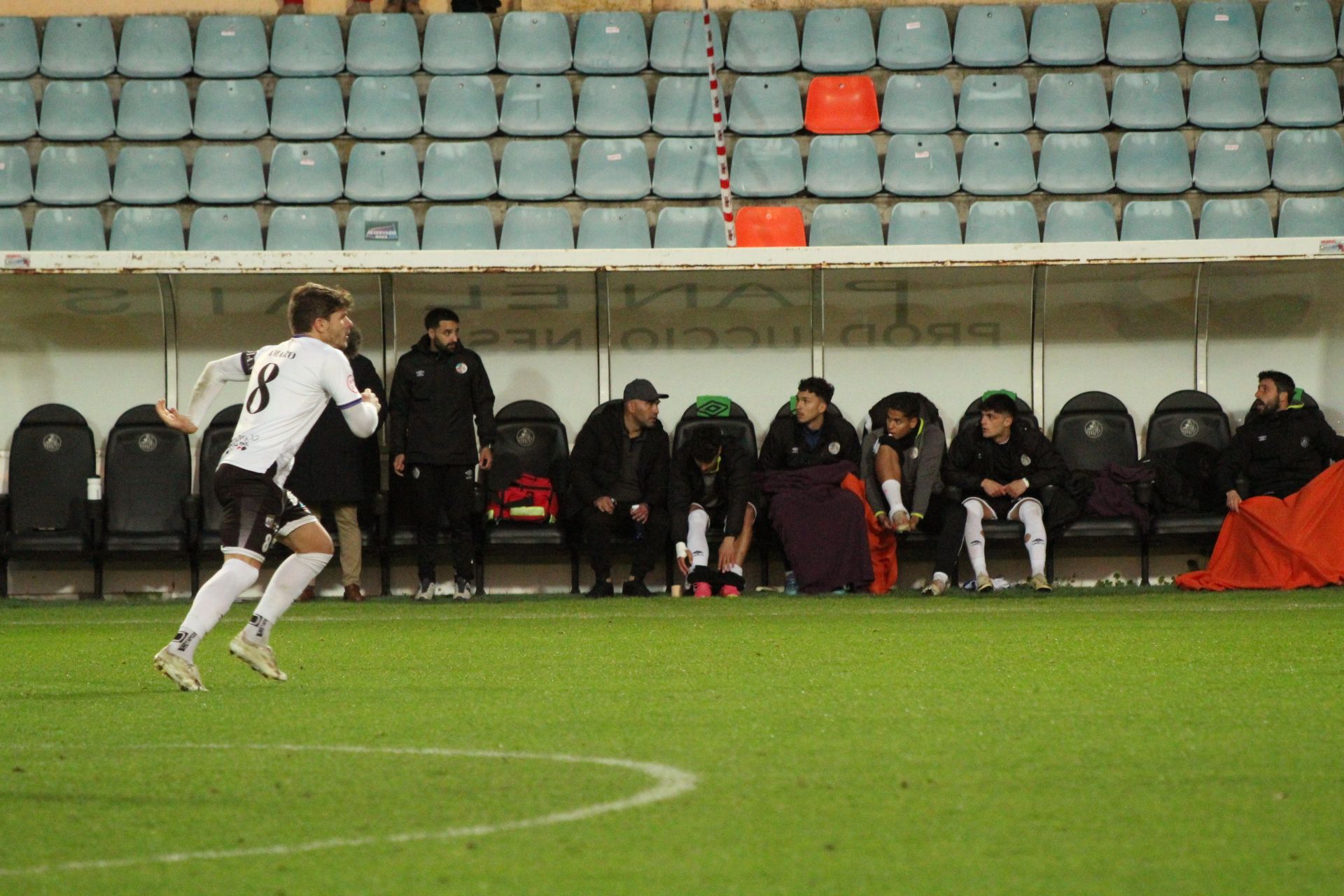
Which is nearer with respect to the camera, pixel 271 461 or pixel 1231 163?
pixel 271 461

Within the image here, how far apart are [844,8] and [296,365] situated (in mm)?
8598

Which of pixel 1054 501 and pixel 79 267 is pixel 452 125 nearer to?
pixel 79 267

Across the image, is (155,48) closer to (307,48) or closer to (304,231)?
(307,48)

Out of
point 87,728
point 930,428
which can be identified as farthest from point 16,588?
point 87,728

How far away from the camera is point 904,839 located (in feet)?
11.3

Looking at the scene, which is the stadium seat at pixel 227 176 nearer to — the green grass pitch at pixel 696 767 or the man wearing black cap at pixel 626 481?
the man wearing black cap at pixel 626 481

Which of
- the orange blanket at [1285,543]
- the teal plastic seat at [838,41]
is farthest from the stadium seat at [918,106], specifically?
the orange blanket at [1285,543]

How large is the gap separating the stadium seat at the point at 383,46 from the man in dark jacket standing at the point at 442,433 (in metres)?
2.77

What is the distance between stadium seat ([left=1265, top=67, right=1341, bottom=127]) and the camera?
43.5 ft

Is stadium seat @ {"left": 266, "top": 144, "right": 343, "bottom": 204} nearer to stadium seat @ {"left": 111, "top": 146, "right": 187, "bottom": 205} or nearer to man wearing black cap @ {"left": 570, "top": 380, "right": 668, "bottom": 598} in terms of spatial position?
stadium seat @ {"left": 111, "top": 146, "right": 187, "bottom": 205}

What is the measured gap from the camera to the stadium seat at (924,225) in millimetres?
12867

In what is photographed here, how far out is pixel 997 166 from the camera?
13.2 m

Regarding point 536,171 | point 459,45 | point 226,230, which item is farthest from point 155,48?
point 536,171

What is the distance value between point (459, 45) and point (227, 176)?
211 centimetres
